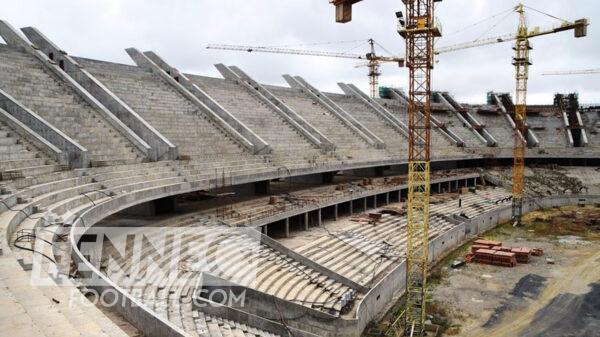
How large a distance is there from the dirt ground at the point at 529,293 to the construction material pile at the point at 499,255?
505 millimetres

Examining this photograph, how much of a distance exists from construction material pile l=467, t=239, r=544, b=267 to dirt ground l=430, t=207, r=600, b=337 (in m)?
0.51

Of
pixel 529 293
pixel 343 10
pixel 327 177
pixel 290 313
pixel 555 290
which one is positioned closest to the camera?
pixel 290 313

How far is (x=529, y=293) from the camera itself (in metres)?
21.2

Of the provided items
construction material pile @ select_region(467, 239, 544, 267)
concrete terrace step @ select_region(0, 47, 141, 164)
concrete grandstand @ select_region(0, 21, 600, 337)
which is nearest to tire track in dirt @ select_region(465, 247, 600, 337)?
construction material pile @ select_region(467, 239, 544, 267)

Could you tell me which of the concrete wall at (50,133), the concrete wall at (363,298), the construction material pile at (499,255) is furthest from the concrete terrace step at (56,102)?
the construction material pile at (499,255)

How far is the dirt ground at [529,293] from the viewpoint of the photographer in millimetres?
17766

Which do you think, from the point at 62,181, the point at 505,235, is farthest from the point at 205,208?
the point at 505,235

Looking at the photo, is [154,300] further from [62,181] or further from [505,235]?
[505,235]

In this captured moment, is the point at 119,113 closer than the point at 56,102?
No

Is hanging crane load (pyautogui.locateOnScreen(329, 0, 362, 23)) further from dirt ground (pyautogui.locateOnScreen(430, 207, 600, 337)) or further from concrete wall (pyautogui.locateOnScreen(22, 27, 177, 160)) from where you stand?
dirt ground (pyautogui.locateOnScreen(430, 207, 600, 337))

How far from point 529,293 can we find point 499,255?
426cm

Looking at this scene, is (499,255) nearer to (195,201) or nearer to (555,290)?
(555,290)

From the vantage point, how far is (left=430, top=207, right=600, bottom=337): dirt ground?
1777cm

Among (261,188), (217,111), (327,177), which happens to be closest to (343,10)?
(217,111)
